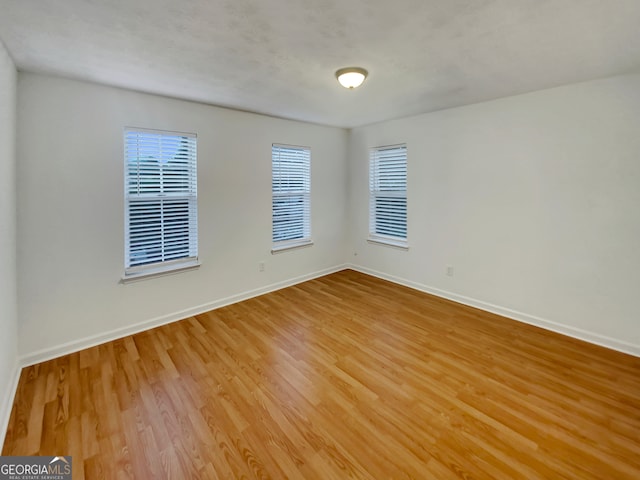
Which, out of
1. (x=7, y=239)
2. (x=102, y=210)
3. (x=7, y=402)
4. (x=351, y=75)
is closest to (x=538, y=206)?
(x=351, y=75)

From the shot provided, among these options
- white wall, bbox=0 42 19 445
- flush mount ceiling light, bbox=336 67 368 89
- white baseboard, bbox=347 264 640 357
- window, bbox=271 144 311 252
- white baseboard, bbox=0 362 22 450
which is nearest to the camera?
white baseboard, bbox=0 362 22 450

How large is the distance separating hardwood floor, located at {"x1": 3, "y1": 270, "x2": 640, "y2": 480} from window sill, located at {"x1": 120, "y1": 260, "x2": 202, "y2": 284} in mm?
594

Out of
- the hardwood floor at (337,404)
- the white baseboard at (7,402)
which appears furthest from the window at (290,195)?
the white baseboard at (7,402)

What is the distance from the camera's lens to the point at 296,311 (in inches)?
143

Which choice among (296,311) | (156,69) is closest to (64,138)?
(156,69)

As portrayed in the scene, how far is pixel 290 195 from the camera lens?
178 inches

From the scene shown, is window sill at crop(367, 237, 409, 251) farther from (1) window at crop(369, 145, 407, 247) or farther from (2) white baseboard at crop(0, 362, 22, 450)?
(2) white baseboard at crop(0, 362, 22, 450)

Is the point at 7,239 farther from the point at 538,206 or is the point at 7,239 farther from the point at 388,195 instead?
the point at 538,206

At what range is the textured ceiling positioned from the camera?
163 cm

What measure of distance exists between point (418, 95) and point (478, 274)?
7.48ft

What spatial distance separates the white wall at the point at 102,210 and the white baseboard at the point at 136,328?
11mm

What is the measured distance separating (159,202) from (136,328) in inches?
54.0

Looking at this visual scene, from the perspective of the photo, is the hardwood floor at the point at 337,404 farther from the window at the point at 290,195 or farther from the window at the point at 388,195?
the window at the point at 388,195

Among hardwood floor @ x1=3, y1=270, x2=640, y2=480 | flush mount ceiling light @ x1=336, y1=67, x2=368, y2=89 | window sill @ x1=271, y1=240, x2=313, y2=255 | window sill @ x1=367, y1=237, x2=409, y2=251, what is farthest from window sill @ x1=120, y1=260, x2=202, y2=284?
window sill @ x1=367, y1=237, x2=409, y2=251
